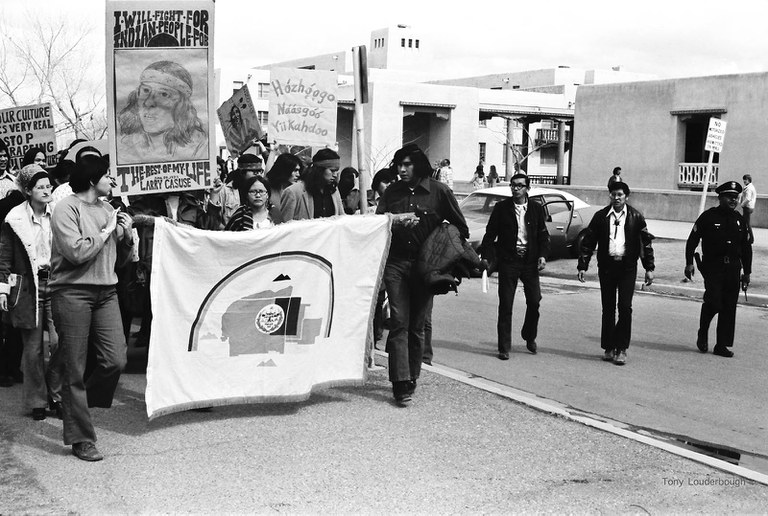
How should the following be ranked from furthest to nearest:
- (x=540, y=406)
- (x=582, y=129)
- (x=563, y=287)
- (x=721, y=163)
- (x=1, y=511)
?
(x=582, y=129)
(x=721, y=163)
(x=563, y=287)
(x=540, y=406)
(x=1, y=511)

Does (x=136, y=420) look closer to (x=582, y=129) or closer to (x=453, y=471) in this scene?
(x=453, y=471)

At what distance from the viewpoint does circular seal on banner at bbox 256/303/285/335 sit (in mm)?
6637

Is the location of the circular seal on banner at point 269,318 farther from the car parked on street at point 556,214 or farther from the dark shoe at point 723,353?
the car parked on street at point 556,214

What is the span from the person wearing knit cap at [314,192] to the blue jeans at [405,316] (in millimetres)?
1654

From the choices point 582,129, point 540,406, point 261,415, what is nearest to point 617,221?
point 540,406

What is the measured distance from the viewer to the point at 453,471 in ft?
18.5

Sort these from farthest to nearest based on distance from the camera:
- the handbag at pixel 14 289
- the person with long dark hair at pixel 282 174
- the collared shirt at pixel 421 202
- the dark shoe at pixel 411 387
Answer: the person with long dark hair at pixel 282 174, the collared shirt at pixel 421 202, the dark shoe at pixel 411 387, the handbag at pixel 14 289

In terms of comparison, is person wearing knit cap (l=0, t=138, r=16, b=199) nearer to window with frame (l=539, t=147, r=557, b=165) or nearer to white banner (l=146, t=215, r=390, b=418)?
white banner (l=146, t=215, r=390, b=418)

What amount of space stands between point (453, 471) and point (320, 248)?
79.2 inches

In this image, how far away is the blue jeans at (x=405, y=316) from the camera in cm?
714

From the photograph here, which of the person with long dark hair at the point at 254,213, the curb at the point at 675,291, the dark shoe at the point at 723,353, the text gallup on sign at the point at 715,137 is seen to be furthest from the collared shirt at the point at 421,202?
the text gallup on sign at the point at 715,137

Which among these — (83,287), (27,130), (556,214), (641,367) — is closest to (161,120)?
(83,287)

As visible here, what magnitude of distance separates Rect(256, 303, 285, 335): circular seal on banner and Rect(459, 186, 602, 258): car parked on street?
1193 cm

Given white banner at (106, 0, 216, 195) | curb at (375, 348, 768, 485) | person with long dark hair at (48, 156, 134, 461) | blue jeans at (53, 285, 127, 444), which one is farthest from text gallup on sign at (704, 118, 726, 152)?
blue jeans at (53, 285, 127, 444)
